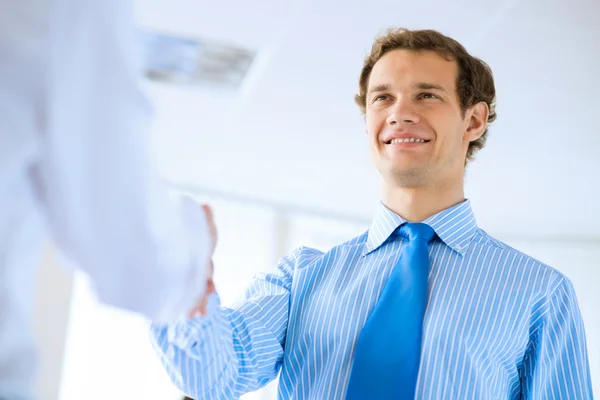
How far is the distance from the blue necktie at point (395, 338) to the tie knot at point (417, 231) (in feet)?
0.09

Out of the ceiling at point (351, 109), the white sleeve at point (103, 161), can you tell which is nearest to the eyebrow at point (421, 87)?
the white sleeve at point (103, 161)

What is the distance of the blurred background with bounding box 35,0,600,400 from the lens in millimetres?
4059

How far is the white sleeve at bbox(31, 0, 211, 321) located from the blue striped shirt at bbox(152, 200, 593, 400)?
63 centimetres

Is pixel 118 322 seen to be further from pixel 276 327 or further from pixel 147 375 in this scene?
pixel 276 327

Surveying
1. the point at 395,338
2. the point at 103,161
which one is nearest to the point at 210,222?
the point at 103,161

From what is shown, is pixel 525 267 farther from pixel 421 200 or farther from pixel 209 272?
pixel 209 272

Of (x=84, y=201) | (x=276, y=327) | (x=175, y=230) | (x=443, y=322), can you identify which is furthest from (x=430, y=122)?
(x=84, y=201)

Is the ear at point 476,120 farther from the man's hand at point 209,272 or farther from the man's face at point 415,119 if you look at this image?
the man's hand at point 209,272

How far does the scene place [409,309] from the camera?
5.42 feet

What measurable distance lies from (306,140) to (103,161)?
4991mm

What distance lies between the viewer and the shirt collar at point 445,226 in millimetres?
1803

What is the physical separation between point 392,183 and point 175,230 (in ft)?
3.36

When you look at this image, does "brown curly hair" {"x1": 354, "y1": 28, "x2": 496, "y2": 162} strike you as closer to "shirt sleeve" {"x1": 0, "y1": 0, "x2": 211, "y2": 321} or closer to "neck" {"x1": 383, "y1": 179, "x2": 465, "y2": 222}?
"neck" {"x1": 383, "y1": 179, "x2": 465, "y2": 222}

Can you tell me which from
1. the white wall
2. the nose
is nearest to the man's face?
the nose
